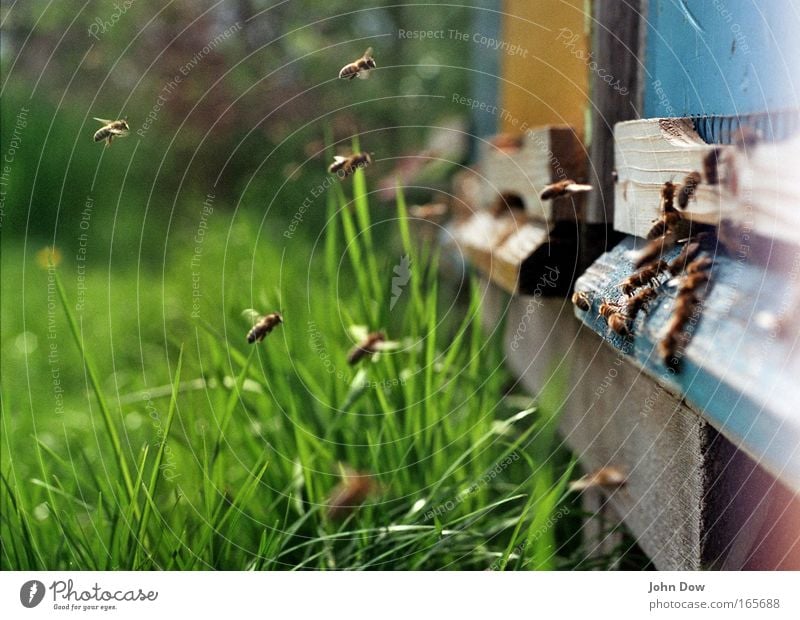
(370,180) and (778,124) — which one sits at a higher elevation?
(778,124)

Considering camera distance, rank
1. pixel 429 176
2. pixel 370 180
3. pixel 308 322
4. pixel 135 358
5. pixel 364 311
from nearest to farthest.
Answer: pixel 364 311 < pixel 308 322 < pixel 135 358 < pixel 370 180 < pixel 429 176

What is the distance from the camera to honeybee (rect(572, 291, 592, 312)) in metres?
0.85

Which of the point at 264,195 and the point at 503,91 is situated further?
the point at 264,195

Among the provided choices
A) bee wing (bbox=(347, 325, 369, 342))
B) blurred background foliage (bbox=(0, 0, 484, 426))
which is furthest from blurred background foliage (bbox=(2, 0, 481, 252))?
bee wing (bbox=(347, 325, 369, 342))

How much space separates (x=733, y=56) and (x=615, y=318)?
24 centimetres

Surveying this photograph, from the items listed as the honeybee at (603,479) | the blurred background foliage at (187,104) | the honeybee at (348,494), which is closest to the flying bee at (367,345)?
the honeybee at (348,494)

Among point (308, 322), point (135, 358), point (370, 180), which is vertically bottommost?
point (135, 358)

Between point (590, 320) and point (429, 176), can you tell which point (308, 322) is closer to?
point (590, 320)

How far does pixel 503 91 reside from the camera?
150 cm

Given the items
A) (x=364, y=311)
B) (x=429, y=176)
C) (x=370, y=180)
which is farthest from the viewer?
(x=429, y=176)

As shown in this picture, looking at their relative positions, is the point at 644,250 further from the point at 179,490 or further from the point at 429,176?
the point at 429,176

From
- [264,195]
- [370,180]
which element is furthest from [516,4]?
[264,195]

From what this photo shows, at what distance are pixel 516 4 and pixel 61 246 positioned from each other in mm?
1312

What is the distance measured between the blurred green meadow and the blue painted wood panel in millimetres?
322
